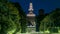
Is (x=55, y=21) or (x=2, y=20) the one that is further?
(x=55, y=21)

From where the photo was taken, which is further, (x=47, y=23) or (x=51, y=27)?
(x=47, y=23)

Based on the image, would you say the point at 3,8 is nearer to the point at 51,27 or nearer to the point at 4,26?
the point at 4,26

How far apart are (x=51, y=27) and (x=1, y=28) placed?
34805mm

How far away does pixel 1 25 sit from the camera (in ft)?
115

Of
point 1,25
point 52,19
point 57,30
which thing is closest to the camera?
point 1,25

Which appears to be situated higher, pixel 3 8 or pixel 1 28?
pixel 3 8

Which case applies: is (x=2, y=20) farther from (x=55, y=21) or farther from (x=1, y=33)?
(x=55, y=21)

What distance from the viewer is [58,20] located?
68.8 m

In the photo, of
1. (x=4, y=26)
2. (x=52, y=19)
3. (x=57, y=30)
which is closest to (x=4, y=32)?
(x=4, y=26)

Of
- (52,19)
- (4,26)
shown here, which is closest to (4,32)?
(4,26)

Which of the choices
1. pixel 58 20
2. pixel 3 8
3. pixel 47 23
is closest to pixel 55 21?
pixel 58 20

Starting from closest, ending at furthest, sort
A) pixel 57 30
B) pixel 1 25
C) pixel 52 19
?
pixel 1 25 < pixel 57 30 < pixel 52 19

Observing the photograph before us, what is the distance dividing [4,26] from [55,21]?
34181mm

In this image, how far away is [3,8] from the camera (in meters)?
36.9
